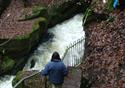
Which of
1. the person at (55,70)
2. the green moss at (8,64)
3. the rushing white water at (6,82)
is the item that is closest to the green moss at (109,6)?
the green moss at (8,64)

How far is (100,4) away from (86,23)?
6.25 ft

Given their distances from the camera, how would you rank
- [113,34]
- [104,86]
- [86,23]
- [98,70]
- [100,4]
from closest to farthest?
[104,86]
[98,70]
[113,34]
[86,23]
[100,4]

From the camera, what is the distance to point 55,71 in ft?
36.8

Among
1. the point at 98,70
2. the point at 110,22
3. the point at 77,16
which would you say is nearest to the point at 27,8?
the point at 77,16

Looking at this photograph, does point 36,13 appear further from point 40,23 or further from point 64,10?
point 64,10

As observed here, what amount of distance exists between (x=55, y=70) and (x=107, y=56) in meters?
3.43

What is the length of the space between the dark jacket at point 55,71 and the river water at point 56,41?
7358mm

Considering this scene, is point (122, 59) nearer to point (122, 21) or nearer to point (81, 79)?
point (81, 79)

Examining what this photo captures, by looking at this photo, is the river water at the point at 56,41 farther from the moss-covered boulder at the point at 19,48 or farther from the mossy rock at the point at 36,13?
the mossy rock at the point at 36,13

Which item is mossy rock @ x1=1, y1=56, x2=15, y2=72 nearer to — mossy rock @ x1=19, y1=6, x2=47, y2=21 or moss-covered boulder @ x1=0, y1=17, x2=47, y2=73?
moss-covered boulder @ x1=0, y1=17, x2=47, y2=73

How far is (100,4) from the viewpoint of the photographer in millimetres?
19469

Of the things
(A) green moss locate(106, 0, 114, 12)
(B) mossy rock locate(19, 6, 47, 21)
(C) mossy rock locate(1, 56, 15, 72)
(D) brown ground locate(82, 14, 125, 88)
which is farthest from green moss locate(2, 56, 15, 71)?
(A) green moss locate(106, 0, 114, 12)

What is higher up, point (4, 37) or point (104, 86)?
point (4, 37)

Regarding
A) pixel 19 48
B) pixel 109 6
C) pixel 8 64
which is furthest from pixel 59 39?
pixel 109 6
